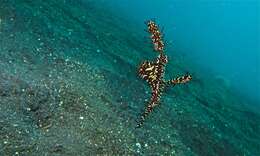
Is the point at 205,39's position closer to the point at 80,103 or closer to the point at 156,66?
the point at 80,103

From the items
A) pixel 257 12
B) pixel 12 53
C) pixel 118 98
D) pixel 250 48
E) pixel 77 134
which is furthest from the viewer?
pixel 257 12

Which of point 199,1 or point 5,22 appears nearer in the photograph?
point 5,22

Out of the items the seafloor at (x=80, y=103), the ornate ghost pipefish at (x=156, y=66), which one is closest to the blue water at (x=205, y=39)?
the seafloor at (x=80, y=103)

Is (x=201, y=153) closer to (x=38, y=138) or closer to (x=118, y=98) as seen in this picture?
(x=118, y=98)

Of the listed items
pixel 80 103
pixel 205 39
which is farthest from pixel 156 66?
pixel 205 39

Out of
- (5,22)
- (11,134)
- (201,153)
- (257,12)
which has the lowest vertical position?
(11,134)

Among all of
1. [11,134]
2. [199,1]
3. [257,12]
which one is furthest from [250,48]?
[11,134]
